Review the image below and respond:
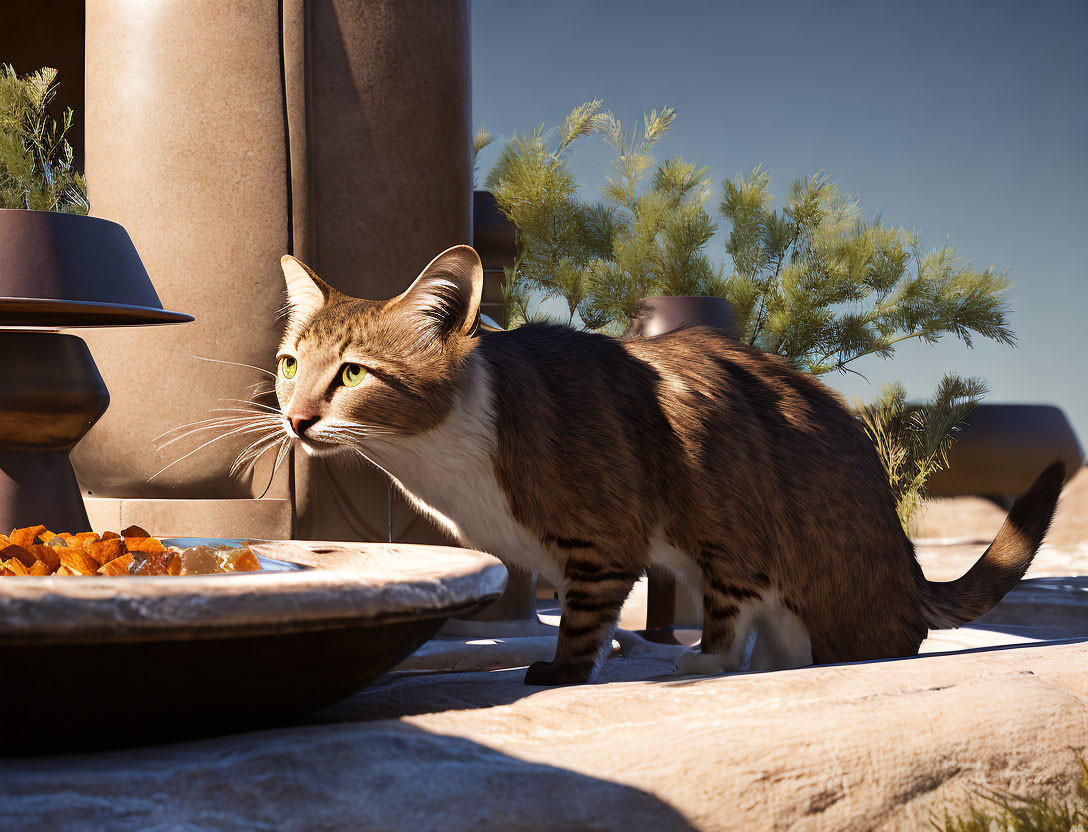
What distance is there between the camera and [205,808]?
89cm

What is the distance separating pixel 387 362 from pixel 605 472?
42 cm

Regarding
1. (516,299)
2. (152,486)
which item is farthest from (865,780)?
(516,299)

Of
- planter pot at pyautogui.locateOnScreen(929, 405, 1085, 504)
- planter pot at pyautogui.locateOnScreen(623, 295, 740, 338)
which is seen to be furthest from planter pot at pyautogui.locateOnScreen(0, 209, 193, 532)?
→ planter pot at pyautogui.locateOnScreen(929, 405, 1085, 504)

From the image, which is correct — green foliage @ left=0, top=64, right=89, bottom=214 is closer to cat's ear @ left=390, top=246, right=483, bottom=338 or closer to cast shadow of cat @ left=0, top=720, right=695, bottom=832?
cat's ear @ left=390, top=246, right=483, bottom=338

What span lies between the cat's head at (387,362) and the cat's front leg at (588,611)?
0.37 metres

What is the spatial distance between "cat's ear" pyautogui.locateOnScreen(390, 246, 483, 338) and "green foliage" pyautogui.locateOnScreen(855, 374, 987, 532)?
107 inches

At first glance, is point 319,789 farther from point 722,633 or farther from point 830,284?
point 830,284

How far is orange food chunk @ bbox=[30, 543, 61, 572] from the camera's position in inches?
48.3

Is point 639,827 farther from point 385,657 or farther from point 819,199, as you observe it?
point 819,199

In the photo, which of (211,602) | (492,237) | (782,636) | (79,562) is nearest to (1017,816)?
(782,636)

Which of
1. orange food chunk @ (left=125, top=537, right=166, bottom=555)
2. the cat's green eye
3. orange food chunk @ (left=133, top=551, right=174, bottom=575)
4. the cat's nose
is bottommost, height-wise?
orange food chunk @ (left=125, top=537, right=166, bottom=555)

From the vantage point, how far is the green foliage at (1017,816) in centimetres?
114

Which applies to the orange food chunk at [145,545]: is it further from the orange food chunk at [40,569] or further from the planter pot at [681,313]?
the planter pot at [681,313]

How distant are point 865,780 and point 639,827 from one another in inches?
12.4
